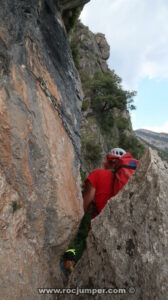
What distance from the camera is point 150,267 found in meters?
3.30

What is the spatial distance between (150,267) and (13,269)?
1806mm

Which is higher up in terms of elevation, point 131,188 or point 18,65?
point 18,65

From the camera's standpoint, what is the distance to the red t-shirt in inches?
196

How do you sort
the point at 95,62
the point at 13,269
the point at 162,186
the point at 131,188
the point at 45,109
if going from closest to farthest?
the point at 13,269
the point at 162,186
the point at 131,188
the point at 45,109
the point at 95,62

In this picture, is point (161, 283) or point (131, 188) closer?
point (161, 283)

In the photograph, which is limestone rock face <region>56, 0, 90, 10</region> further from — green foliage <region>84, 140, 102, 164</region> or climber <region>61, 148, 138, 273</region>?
green foliage <region>84, 140, 102, 164</region>

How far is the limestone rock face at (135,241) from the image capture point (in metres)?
3.30

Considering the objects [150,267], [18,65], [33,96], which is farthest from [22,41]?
[150,267]

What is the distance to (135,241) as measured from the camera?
3.60m

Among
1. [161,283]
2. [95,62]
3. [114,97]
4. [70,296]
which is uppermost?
[95,62]

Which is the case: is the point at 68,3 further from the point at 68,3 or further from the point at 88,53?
the point at 88,53

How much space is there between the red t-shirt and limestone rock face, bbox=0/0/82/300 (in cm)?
42

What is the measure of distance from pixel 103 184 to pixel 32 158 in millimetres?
1576

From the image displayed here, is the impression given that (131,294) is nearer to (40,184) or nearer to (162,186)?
(162,186)
